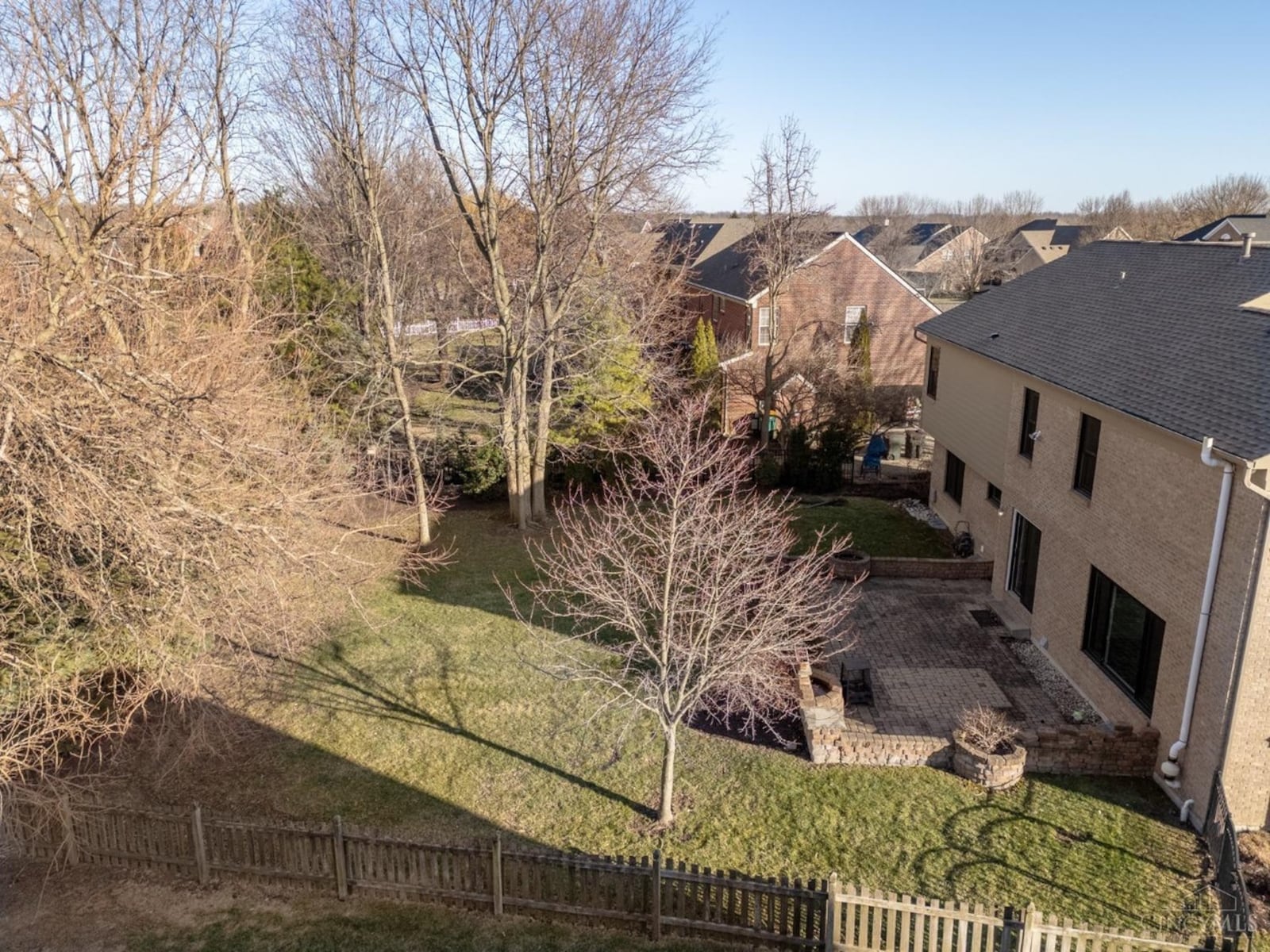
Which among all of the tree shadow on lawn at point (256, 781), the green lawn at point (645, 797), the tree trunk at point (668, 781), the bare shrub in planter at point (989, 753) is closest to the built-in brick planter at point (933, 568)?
the bare shrub in planter at point (989, 753)

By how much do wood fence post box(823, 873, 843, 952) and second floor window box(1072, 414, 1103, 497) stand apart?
28.6 ft

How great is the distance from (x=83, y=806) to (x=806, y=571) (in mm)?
10059

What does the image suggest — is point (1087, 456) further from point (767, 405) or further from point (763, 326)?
point (763, 326)

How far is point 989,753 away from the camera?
39.0 ft

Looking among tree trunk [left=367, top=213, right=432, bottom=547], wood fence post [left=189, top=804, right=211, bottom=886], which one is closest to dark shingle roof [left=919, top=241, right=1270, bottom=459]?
wood fence post [left=189, top=804, right=211, bottom=886]

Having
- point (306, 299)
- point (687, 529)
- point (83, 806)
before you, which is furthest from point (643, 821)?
point (306, 299)

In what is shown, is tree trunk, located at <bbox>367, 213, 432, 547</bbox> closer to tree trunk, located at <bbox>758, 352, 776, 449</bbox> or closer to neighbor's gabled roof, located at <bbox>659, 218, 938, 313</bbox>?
neighbor's gabled roof, located at <bbox>659, 218, 938, 313</bbox>

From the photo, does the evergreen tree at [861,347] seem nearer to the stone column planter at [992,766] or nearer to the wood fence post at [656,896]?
the stone column planter at [992,766]

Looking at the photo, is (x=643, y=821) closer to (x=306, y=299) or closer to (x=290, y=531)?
(x=290, y=531)

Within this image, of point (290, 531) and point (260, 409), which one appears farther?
point (260, 409)

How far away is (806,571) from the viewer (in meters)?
12.4

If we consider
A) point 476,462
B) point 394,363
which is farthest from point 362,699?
point 476,462

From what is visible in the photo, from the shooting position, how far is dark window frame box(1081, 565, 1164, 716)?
40.2 ft

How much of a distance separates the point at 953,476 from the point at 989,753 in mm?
12601
